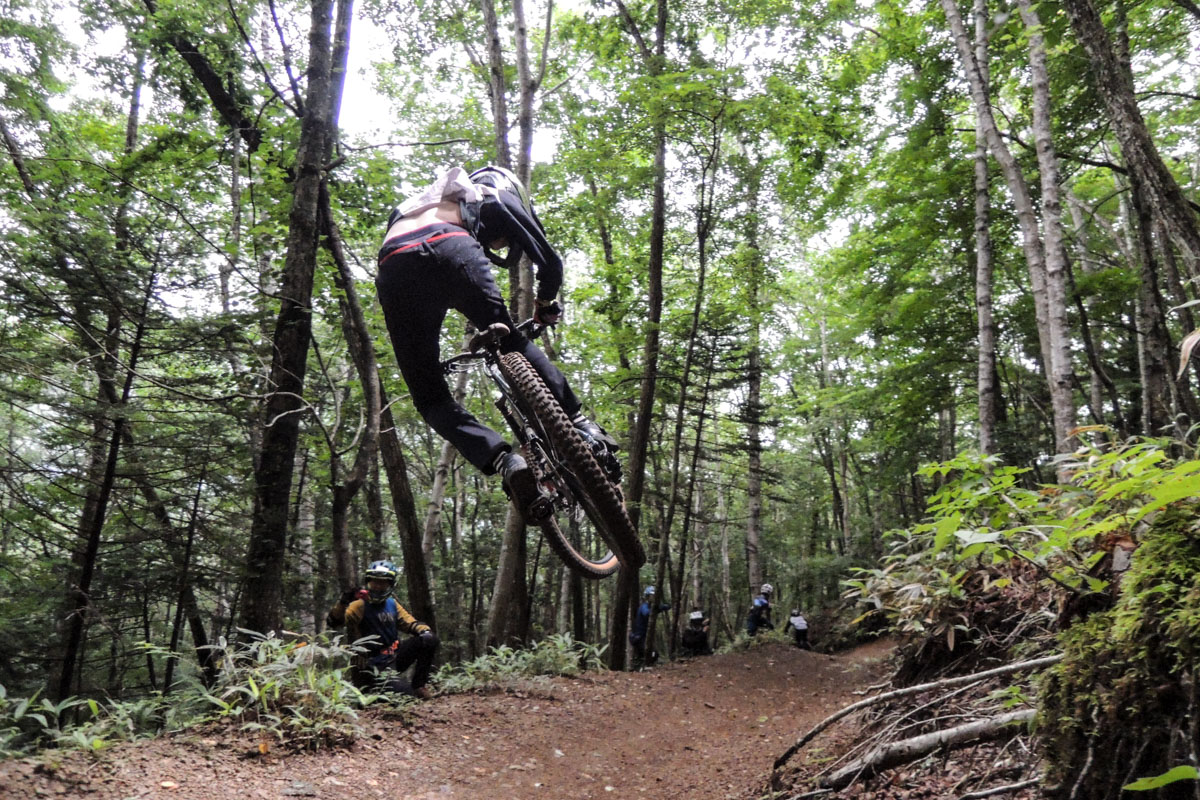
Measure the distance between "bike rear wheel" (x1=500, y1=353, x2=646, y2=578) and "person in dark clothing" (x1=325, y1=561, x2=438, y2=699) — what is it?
3.12 metres

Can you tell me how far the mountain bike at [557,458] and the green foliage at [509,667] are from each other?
13.1ft

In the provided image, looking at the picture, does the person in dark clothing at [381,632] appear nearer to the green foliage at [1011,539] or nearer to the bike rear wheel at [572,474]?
the bike rear wheel at [572,474]

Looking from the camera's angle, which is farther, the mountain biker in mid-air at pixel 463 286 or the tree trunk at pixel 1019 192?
Answer: the tree trunk at pixel 1019 192

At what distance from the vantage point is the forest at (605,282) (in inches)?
161

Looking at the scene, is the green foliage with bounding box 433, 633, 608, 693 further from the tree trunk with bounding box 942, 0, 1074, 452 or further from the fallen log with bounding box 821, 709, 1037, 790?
the tree trunk with bounding box 942, 0, 1074, 452

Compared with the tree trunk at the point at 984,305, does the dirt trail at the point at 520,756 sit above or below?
below

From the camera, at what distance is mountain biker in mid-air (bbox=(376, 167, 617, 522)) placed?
144 inches

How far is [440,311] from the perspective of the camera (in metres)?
3.86

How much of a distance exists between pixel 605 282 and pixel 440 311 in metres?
10.2

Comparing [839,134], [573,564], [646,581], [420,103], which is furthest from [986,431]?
[646,581]

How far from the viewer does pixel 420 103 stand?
1606cm

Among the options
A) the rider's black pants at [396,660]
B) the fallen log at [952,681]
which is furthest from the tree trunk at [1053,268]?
the rider's black pants at [396,660]

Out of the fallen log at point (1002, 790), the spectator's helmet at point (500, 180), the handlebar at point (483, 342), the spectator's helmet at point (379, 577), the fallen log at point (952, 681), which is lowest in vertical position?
the fallen log at point (1002, 790)

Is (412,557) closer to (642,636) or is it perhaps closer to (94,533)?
(94,533)
